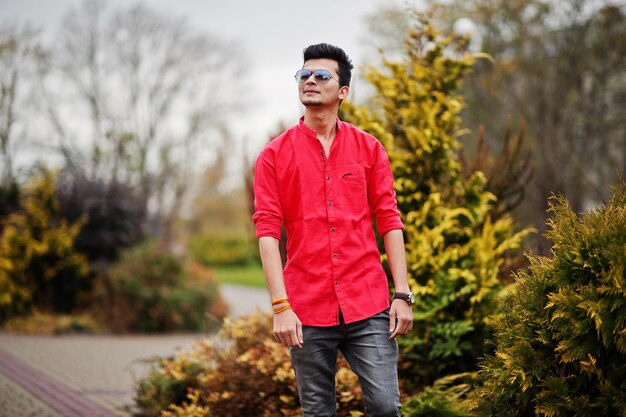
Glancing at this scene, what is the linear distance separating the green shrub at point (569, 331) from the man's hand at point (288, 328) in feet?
2.73

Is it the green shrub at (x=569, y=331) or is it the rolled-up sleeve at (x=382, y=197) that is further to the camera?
the rolled-up sleeve at (x=382, y=197)

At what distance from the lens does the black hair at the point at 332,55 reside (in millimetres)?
3111

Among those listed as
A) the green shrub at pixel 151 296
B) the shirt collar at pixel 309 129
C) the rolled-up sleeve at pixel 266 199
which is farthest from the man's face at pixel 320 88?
the green shrub at pixel 151 296

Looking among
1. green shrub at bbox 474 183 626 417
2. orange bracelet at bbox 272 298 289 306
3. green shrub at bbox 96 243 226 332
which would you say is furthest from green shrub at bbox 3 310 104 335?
green shrub at bbox 474 183 626 417

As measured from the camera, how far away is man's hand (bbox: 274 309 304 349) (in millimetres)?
2799

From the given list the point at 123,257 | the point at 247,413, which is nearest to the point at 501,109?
the point at 123,257

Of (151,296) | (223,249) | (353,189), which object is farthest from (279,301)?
(223,249)

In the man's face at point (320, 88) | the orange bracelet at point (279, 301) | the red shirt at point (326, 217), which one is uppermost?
the man's face at point (320, 88)

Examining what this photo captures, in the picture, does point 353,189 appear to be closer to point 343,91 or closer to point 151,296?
point 343,91

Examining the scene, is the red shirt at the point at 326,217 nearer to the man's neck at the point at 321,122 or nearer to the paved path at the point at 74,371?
the man's neck at the point at 321,122

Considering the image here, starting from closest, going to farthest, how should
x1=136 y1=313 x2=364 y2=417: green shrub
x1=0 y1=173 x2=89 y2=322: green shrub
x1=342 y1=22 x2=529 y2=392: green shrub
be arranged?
x1=136 y1=313 x2=364 y2=417: green shrub
x1=342 y1=22 x2=529 y2=392: green shrub
x1=0 y1=173 x2=89 y2=322: green shrub

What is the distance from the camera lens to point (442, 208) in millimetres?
4855

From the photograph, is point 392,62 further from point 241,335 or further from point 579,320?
point 579,320

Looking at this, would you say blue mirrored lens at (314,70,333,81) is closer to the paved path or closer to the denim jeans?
the denim jeans
